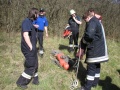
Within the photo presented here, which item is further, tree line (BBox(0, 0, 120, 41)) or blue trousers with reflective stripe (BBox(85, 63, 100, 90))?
tree line (BBox(0, 0, 120, 41))

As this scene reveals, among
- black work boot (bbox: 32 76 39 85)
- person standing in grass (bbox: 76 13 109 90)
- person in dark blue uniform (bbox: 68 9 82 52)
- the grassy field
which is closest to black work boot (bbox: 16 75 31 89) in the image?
the grassy field

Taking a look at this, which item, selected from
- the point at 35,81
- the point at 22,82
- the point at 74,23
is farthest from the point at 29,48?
the point at 74,23

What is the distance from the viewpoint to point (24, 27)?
6020mm

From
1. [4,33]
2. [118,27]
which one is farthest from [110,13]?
[4,33]

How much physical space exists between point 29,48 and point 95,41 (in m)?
1.84

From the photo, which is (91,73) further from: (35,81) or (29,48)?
(29,48)

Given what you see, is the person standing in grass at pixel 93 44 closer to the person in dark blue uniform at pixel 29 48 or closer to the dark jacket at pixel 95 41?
the dark jacket at pixel 95 41

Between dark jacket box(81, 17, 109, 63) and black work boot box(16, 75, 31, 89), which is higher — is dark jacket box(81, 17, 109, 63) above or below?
above

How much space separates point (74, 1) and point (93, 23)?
7.71m

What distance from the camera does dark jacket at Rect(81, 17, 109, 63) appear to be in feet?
21.0

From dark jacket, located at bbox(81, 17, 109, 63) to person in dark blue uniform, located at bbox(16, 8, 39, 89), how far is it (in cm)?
146

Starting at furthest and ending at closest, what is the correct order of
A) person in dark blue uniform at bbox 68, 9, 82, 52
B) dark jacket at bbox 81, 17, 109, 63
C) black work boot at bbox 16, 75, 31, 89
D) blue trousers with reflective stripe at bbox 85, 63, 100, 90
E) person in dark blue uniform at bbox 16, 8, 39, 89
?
person in dark blue uniform at bbox 68, 9, 82, 52
blue trousers with reflective stripe at bbox 85, 63, 100, 90
black work boot at bbox 16, 75, 31, 89
dark jacket at bbox 81, 17, 109, 63
person in dark blue uniform at bbox 16, 8, 39, 89

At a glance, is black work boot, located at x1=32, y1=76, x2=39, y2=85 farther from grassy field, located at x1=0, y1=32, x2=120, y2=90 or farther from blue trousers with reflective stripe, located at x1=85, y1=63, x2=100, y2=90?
blue trousers with reflective stripe, located at x1=85, y1=63, x2=100, y2=90

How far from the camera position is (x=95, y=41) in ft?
21.6
